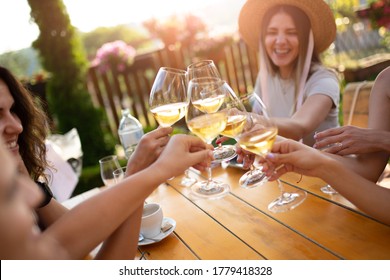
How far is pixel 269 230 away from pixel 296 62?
1.58m

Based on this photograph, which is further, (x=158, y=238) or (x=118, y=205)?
(x=158, y=238)

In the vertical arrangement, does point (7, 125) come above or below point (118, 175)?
above

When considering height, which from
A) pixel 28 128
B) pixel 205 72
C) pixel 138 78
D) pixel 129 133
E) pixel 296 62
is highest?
pixel 205 72

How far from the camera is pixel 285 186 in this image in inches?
59.1

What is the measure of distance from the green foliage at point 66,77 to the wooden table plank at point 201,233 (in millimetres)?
3176

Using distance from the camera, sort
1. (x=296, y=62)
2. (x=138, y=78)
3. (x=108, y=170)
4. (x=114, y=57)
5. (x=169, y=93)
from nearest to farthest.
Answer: (x=169, y=93)
(x=108, y=170)
(x=296, y=62)
(x=114, y=57)
(x=138, y=78)

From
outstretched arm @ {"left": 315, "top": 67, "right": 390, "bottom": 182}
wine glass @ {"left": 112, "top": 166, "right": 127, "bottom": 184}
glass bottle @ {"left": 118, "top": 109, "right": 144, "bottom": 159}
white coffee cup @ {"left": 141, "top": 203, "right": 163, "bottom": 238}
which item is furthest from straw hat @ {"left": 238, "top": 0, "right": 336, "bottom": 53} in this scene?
white coffee cup @ {"left": 141, "top": 203, "right": 163, "bottom": 238}

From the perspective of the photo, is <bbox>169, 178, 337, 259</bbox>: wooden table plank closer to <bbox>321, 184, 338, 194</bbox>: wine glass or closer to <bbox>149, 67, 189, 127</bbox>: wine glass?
<bbox>321, 184, 338, 194</bbox>: wine glass

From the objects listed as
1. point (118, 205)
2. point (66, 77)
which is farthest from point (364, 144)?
point (66, 77)

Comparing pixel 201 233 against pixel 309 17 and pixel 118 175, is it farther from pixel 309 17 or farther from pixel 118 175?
pixel 309 17

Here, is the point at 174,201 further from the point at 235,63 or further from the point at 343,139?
the point at 235,63

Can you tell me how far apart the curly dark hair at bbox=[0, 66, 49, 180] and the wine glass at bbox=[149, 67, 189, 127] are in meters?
0.69

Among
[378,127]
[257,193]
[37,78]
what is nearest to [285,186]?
[257,193]

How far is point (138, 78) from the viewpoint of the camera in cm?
530
